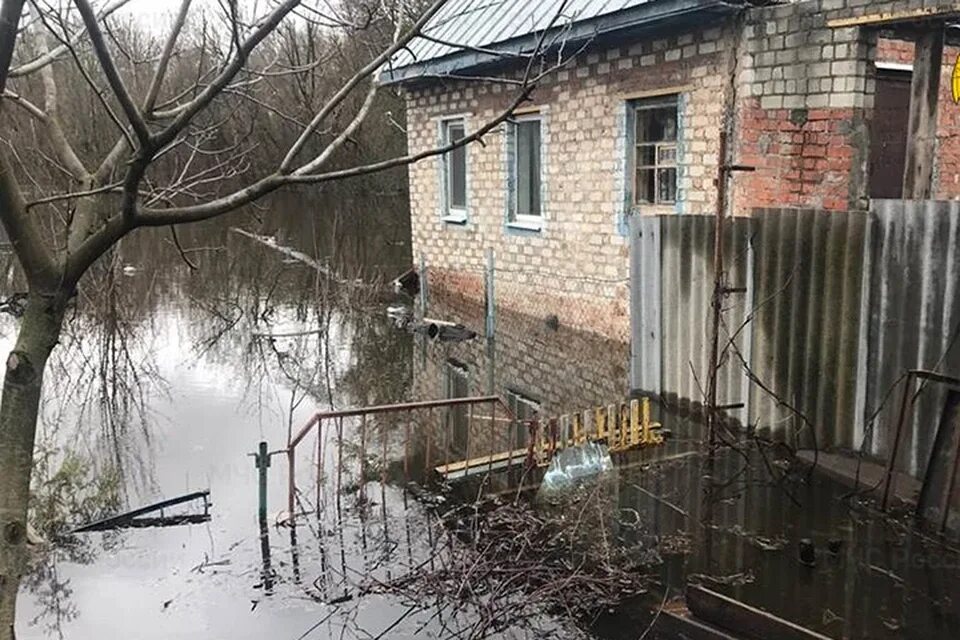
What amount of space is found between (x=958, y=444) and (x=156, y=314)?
A: 12.9 meters

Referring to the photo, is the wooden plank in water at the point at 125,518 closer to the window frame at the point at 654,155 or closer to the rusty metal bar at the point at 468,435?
the rusty metal bar at the point at 468,435

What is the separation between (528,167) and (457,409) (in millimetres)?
5210

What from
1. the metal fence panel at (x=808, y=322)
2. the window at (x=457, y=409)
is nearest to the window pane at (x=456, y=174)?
the window at (x=457, y=409)

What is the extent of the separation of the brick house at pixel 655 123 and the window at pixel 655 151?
0.02 metres

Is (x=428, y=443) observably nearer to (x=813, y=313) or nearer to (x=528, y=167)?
(x=813, y=313)

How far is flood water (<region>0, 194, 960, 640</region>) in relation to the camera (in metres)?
4.77

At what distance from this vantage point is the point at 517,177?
13188mm

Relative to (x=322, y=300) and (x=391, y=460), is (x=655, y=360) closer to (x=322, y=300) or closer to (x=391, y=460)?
(x=391, y=460)

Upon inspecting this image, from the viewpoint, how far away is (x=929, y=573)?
4.93m

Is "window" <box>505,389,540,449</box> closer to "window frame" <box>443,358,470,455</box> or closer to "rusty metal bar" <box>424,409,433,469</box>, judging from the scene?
"window frame" <box>443,358,470,455</box>

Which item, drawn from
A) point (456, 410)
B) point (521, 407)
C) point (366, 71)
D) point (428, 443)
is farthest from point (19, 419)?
point (521, 407)

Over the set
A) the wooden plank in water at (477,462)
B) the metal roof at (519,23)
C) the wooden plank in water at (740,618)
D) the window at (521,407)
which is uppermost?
the metal roof at (519,23)

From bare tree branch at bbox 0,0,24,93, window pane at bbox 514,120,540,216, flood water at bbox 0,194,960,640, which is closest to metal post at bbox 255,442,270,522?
flood water at bbox 0,194,960,640

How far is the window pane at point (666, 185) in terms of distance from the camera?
10.3m
